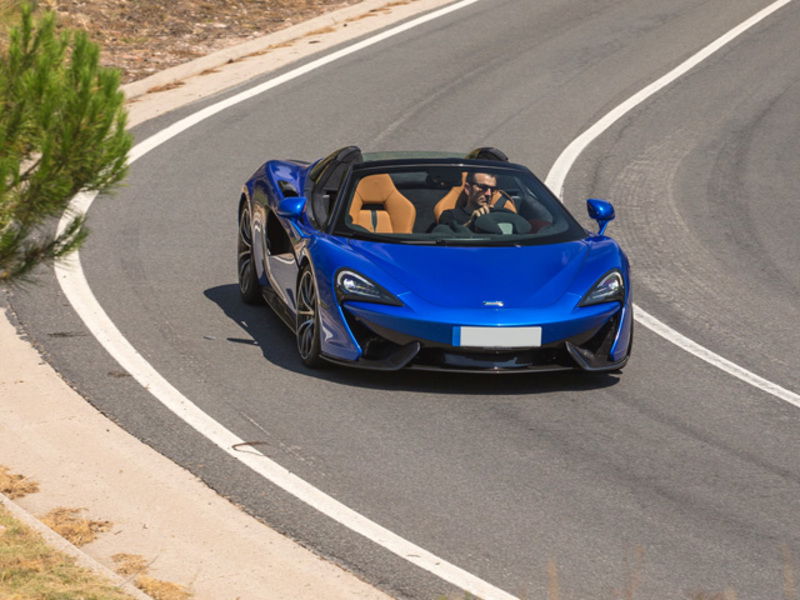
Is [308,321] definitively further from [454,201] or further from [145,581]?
[145,581]

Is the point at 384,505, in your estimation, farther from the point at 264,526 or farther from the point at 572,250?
the point at 572,250

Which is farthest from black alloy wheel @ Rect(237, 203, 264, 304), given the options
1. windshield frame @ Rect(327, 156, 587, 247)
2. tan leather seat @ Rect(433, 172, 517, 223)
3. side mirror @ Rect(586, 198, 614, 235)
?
side mirror @ Rect(586, 198, 614, 235)

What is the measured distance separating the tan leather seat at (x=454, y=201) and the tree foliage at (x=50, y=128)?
3.91 metres

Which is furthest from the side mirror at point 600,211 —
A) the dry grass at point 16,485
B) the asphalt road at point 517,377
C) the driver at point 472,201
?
the dry grass at point 16,485

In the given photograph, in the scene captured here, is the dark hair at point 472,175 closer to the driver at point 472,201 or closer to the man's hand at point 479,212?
the driver at point 472,201

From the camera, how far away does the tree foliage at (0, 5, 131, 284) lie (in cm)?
632

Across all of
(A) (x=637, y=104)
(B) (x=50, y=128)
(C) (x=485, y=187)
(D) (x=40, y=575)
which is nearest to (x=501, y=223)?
(C) (x=485, y=187)

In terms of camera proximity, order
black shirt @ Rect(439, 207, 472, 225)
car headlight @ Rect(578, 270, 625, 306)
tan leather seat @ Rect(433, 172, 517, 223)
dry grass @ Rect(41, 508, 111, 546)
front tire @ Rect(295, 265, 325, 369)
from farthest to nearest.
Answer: tan leather seat @ Rect(433, 172, 517, 223) < black shirt @ Rect(439, 207, 472, 225) < front tire @ Rect(295, 265, 325, 369) < car headlight @ Rect(578, 270, 625, 306) < dry grass @ Rect(41, 508, 111, 546)

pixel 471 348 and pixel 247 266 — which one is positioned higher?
pixel 471 348

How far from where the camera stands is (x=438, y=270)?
9359 millimetres

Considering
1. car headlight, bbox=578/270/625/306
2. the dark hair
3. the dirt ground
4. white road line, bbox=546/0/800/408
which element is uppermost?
the dark hair

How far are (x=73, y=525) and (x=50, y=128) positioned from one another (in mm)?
1929

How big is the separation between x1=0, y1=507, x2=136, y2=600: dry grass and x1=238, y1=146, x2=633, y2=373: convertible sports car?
Result: 9.92 feet

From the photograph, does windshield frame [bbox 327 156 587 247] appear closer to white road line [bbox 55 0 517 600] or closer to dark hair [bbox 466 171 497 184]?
dark hair [bbox 466 171 497 184]
